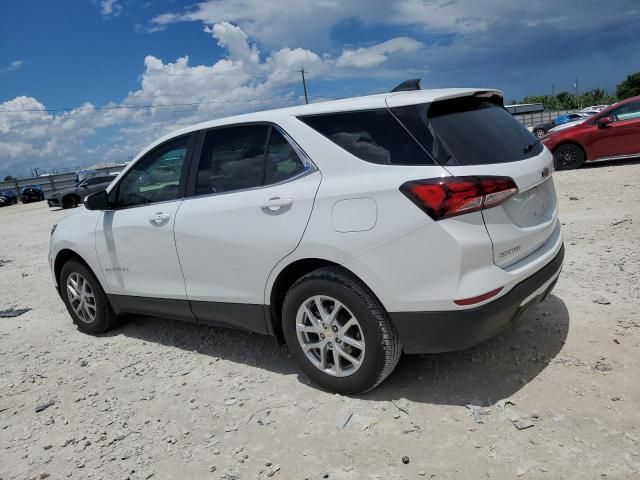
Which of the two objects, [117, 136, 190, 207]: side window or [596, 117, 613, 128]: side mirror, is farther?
[596, 117, 613, 128]: side mirror

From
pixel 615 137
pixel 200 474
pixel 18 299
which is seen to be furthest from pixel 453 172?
pixel 615 137

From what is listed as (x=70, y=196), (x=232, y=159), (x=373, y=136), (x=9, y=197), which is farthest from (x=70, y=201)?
(x=373, y=136)

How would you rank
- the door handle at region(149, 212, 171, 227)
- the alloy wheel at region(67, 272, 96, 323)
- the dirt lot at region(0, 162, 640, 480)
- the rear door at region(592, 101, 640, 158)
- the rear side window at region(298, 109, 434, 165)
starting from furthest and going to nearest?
the rear door at region(592, 101, 640, 158) < the alloy wheel at region(67, 272, 96, 323) < the door handle at region(149, 212, 171, 227) < the rear side window at region(298, 109, 434, 165) < the dirt lot at region(0, 162, 640, 480)

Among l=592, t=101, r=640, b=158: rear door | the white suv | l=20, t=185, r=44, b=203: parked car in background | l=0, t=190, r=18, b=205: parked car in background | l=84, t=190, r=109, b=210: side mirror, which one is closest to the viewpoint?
the white suv

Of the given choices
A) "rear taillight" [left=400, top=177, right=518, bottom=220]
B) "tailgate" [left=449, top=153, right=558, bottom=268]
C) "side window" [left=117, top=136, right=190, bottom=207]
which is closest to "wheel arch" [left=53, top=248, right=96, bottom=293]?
"side window" [left=117, top=136, right=190, bottom=207]

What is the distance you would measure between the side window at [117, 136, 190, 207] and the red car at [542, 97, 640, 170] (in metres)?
10.2

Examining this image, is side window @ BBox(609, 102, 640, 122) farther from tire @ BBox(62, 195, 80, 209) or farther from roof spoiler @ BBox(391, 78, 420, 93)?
tire @ BBox(62, 195, 80, 209)

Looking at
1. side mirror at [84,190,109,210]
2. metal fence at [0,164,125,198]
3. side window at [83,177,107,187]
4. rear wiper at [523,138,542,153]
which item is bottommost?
rear wiper at [523,138,542,153]

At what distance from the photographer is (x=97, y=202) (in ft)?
14.5

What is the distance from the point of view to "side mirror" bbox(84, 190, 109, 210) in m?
4.42

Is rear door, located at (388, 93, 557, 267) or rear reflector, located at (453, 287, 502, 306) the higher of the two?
rear door, located at (388, 93, 557, 267)

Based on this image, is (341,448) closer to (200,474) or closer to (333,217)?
(200,474)

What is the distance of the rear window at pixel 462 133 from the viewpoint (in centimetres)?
281

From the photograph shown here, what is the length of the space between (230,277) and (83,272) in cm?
208
